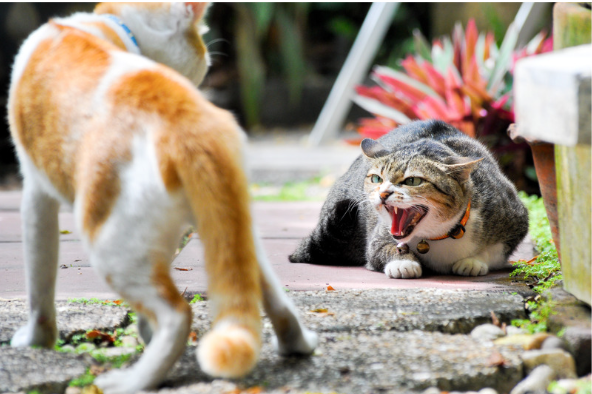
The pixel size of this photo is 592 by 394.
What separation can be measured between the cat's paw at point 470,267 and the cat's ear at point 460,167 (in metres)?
0.37

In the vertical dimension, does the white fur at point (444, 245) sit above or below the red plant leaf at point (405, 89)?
below

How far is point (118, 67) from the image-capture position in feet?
5.78

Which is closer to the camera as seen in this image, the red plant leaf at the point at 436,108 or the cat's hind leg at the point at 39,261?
the cat's hind leg at the point at 39,261

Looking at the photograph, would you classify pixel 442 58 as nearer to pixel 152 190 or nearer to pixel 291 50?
pixel 291 50

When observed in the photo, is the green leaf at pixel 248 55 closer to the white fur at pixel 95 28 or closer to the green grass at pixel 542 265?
the green grass at pixel 542 265

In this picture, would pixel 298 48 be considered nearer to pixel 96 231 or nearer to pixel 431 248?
pixel 431 248

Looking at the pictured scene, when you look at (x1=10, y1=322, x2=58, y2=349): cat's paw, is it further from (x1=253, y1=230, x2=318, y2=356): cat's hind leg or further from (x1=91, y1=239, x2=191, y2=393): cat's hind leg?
(x1=253, y1=230, x2=318, y2=356): cat's hind leg

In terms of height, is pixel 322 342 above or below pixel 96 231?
below

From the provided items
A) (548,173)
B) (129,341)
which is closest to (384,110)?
(548,173)

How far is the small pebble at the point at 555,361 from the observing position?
183 centimetres

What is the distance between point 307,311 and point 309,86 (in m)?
8.16

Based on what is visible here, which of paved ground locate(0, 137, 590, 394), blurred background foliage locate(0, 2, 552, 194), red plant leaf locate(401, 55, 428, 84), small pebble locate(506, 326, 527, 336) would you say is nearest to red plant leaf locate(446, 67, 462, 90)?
red plant leaf locate(401, 55, 428, 84)

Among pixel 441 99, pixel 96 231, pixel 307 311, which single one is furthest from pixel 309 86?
pixel 96 231

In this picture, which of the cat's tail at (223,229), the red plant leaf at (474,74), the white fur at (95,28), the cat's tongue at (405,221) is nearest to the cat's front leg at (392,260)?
the cat's tongue at (405,221)
